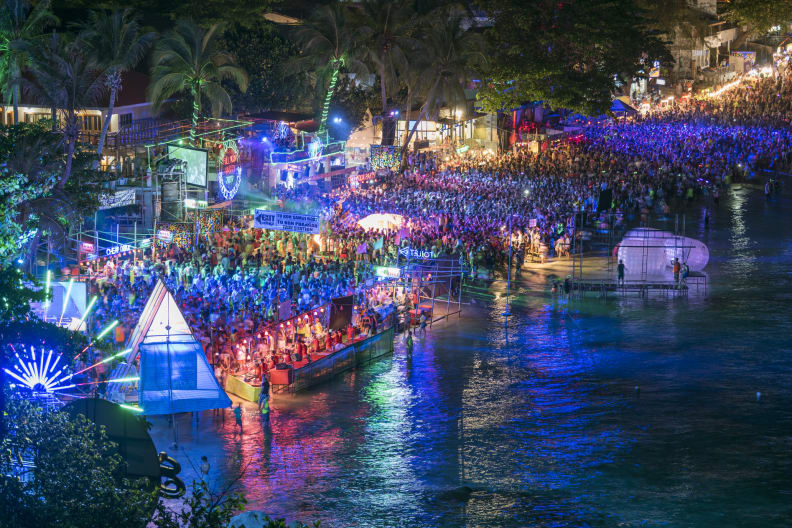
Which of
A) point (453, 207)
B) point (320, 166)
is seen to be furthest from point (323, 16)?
point (453, 207)

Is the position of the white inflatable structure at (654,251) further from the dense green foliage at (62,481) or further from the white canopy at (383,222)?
the dense green foliage at (62,481)

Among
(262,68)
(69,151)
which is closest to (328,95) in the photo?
(262,68)

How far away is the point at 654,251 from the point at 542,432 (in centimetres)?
1699

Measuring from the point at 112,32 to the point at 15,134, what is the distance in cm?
1405

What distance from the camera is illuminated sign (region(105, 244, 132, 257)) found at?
1305 inches

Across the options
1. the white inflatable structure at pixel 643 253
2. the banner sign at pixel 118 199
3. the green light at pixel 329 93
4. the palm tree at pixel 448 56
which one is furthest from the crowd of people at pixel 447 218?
the white inflatable structure at pixel 643 253

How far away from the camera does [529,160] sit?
2323 inches

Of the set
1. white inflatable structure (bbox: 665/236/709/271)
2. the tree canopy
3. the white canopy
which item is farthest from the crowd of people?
white inflatable structure (bbox: 665/236/709/271)

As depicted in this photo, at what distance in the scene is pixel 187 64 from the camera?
1693 inches

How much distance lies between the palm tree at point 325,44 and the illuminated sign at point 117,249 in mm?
19555

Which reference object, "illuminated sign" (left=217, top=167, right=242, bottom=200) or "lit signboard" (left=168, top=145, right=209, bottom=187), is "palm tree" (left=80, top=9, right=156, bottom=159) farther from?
"illuminated sign" (left=217, top=167, right=242, bottom=200)

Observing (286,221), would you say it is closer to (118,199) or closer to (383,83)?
(118,199)

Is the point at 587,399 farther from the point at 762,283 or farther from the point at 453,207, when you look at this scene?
the point at 453,207

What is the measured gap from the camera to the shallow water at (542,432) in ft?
59.1
